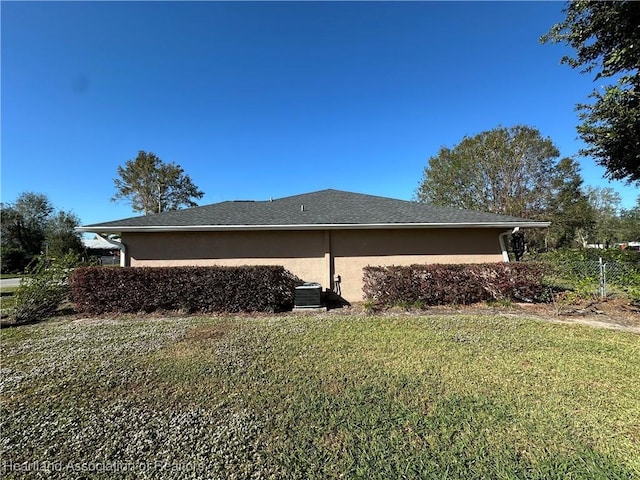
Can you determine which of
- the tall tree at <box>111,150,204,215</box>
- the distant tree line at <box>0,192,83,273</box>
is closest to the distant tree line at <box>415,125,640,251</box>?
the tall tree at <box>111,150,204,215</box>

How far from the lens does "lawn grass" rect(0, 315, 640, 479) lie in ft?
7.37

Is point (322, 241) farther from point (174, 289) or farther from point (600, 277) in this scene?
point (600, 277)

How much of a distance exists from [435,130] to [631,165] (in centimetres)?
811

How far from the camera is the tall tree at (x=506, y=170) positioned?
22484 millimetres

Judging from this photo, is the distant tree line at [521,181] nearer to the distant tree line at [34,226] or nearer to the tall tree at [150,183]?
the tall tree at [150,183]

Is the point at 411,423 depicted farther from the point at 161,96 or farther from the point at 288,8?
the point at 161,96

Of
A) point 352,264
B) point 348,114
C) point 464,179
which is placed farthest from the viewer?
point 464,179

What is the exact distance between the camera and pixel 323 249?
337 inches

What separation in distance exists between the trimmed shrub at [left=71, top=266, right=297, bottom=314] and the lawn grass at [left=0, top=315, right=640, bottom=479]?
1971 millimetres

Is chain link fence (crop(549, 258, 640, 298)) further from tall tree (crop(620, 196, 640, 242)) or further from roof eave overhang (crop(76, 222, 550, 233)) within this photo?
tall tree (crop(620, 196, 640, 242))

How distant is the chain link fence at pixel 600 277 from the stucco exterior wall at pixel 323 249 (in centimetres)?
227

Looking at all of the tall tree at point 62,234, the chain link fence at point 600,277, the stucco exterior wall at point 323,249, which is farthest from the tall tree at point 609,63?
the tall tree at point 62,234

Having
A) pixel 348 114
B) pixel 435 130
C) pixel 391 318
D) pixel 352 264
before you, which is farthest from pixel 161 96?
pixel 435 130

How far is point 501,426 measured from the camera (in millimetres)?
→ 2639
